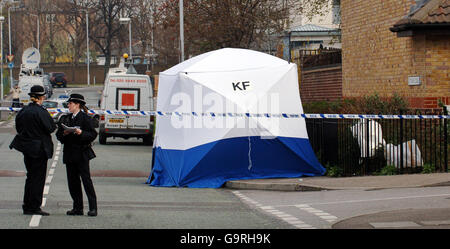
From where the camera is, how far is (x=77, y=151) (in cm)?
1136

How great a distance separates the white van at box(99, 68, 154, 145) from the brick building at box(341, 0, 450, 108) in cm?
1082

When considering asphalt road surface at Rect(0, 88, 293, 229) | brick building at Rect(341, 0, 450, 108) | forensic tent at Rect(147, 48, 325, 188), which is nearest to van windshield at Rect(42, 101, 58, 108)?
asphalt road surface at Rect(0, 88, 293, 229)

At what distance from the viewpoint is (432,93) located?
17.5 m

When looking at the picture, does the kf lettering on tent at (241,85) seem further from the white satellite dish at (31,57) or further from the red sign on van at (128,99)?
the white satellite dish at (31,57)

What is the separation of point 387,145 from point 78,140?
25.2 feet

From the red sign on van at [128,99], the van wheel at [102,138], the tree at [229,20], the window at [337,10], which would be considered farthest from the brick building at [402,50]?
the van wheel at [102,138]

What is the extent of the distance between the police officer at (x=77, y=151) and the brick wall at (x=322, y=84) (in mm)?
12699

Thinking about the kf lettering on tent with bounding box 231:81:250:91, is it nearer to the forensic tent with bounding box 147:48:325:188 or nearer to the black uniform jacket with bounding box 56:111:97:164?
the forensic tent with bounding box 147:48:325:188

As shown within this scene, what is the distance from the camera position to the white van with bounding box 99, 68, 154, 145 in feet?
98.5

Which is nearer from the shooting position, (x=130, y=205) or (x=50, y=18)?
(x=130, y=205)

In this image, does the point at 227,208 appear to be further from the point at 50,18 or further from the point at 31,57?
the point at 50,18

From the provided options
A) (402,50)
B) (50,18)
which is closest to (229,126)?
(402,50)

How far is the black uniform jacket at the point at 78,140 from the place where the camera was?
446 inches

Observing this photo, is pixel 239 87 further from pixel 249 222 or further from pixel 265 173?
pixel 249 222
